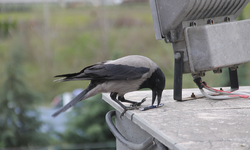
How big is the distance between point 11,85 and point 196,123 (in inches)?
275

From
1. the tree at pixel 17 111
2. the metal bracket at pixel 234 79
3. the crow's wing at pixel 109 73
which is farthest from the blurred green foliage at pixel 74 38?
the crow's wing at pixel 109 73

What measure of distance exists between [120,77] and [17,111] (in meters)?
5.88

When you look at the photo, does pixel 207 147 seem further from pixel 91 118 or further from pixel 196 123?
pixel 91 118

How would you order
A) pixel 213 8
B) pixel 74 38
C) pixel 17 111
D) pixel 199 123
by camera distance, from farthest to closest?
pixel 74 38 → pixel 17 111 → pixel 213 8 → pixel 199 123

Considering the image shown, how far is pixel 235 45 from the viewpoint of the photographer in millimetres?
3342

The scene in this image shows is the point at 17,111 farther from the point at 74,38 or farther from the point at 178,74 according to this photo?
the point at 74,38

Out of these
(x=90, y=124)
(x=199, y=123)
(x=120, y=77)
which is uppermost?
(x=120, y=77)

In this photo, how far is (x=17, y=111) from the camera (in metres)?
8.00

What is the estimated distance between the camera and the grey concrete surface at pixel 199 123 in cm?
184

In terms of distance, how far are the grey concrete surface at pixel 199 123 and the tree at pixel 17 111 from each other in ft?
17.3

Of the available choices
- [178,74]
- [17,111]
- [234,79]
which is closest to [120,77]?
[178,74]

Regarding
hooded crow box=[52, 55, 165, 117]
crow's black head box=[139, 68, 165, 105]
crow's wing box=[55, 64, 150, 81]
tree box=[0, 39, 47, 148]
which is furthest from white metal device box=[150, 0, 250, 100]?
tree box=[0, 39, 47, 148]

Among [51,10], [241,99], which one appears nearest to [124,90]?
[241,99]

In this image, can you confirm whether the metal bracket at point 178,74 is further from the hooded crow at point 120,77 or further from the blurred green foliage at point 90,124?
the blurred green foliage at point 90,124
